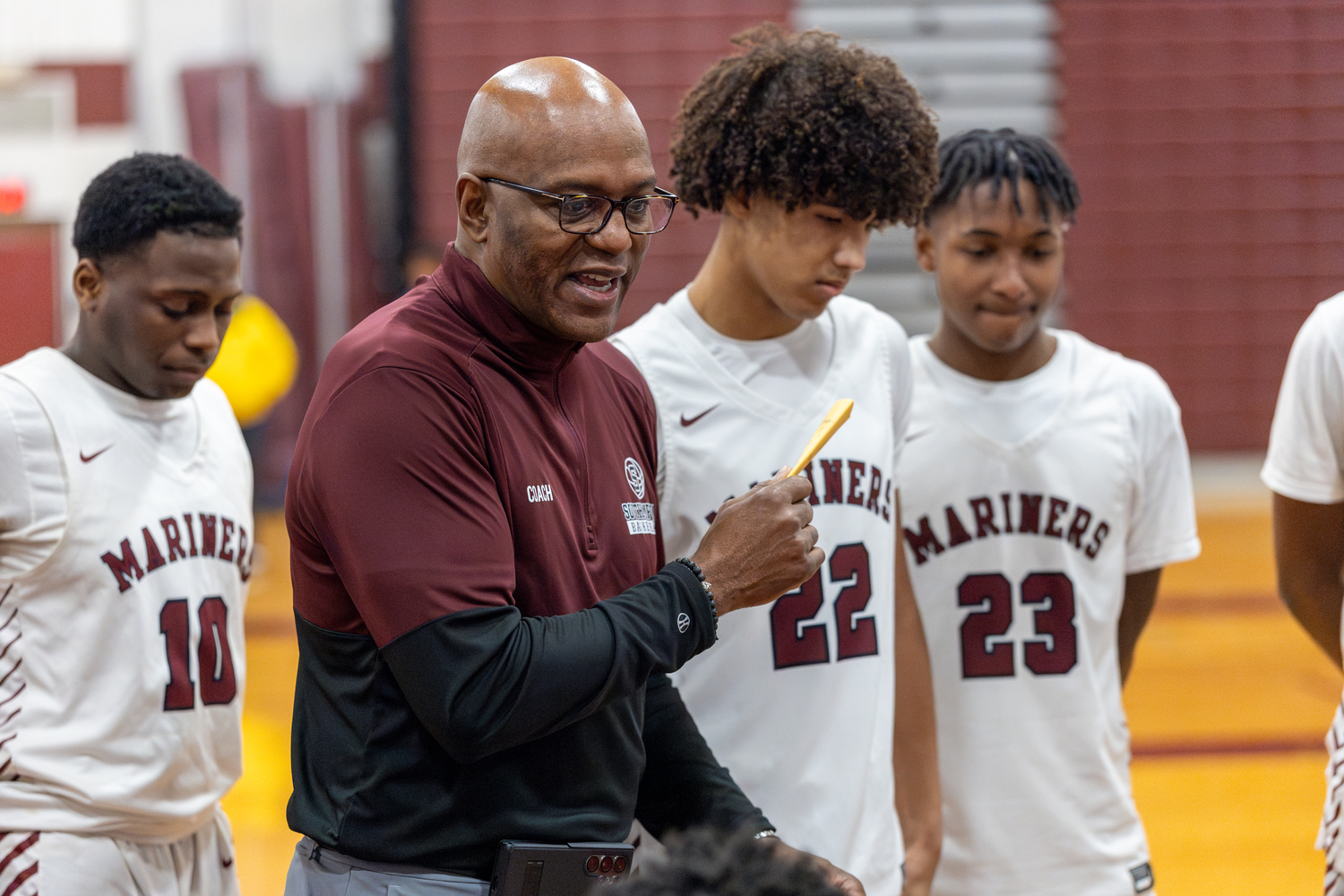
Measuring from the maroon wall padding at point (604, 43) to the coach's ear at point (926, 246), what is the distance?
686 cm

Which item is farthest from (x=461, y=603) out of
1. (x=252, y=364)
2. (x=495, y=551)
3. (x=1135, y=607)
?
(x=252, y=364)

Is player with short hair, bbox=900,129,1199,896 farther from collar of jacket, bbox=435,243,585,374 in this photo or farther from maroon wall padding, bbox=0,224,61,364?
maroon wall padding, bbox=0,224,61,364

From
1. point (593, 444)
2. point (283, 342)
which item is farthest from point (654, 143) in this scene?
point (593, 444)

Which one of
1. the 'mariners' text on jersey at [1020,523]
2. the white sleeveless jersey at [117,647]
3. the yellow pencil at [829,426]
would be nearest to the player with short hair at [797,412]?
the 'mariners' text on jersey at [1020,523]

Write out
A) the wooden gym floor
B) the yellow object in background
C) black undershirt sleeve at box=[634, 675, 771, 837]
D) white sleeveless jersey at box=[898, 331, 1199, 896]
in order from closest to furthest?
black undershirt sleeve at box=[634, 675, 771, 837] → white sleeveless jersey at box=[898, 331, 1199, 896] → the wooden gym floor → the yellow object in background

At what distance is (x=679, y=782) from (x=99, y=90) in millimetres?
9351

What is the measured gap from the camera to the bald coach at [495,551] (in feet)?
4.62

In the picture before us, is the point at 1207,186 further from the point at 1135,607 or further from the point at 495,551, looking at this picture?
the point at 495,551

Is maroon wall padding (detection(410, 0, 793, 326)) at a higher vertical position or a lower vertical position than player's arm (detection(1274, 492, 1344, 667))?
higher

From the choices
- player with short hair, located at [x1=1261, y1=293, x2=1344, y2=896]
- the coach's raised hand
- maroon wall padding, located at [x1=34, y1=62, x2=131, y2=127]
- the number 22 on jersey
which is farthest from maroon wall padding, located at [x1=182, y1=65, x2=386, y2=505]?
the coach's raised hand

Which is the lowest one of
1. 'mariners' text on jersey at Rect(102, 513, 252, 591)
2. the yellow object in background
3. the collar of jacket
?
the yellow object in background

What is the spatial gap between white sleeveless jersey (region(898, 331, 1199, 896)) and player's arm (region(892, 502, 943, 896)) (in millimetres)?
89

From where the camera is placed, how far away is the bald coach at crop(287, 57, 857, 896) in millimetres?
1408

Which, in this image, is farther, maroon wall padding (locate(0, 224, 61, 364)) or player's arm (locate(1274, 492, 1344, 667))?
maroon wall padding (locate(0, 224, 61, 364))
